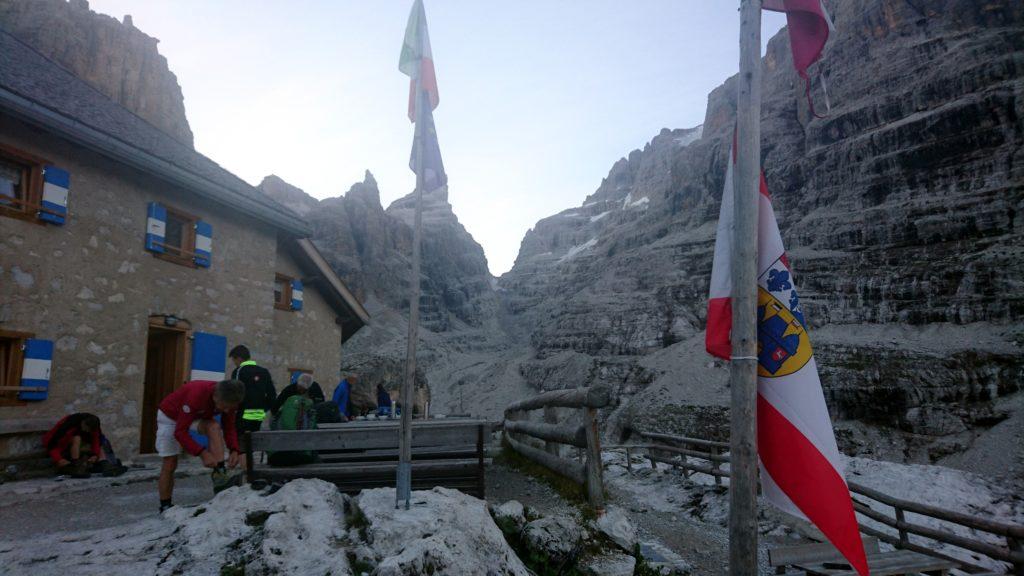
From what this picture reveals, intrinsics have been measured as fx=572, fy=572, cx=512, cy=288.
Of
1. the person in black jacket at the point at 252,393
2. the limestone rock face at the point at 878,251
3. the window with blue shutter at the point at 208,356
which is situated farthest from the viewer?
the limestone rock face at the point at 878,251

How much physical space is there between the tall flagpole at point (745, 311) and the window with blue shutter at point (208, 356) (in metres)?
9.97

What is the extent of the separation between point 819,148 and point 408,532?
7174 centimetres

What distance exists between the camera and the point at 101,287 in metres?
9.10

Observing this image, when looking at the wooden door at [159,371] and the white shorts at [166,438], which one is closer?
the white shorts at [166,438]

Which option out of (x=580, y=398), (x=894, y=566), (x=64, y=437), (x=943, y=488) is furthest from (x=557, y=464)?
(x=943, y=488)

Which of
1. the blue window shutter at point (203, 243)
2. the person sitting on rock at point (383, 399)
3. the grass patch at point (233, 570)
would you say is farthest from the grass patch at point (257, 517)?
the person sitting on rock at point (383, 399)

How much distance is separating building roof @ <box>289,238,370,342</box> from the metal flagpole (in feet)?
31.5

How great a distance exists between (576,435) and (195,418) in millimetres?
3583

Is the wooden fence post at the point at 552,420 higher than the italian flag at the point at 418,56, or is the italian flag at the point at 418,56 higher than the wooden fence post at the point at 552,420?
the italian flag at the point at 418,56

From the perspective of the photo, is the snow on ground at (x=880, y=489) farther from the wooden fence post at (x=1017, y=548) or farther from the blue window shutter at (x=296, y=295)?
the blue window shutter at (x=296, y=295)

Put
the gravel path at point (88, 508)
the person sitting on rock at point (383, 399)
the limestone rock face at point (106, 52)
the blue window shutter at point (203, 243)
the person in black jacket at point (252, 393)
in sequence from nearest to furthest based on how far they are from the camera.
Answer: the gravel path at point (88, 508) < the person in black jacket at point (252, 393) < the blue window shutter at point (203, 243) < the person sitting on rock at point (383, 399) < the limestone rock face at point (106, 52)

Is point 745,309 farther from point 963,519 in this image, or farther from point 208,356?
point 208,356

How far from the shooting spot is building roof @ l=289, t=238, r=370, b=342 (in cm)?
1424

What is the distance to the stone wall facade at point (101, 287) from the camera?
26.7 ft
